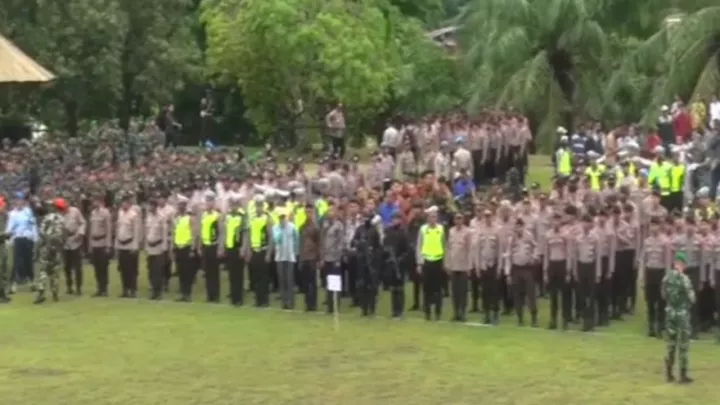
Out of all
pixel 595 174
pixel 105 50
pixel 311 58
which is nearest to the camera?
pixel 595 174

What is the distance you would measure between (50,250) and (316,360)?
7.35 meters

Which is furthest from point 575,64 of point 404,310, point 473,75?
point 404,310

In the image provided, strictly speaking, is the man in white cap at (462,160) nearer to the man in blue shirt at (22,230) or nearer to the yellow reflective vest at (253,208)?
the yellow reflective vest at (253,208)

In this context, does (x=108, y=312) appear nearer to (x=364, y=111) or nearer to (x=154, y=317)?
(x=154, y=317)

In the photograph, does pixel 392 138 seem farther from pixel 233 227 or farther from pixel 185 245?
pixel 233 227

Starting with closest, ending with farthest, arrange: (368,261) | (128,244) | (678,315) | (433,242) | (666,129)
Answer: (678,315) < (433,242) < (368,261) < (128,244) < (666,129)

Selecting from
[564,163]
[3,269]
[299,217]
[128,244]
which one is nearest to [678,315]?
[299,217]

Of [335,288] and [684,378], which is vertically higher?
[335,288]

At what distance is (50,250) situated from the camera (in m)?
28.0

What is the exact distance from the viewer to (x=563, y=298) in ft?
82.0

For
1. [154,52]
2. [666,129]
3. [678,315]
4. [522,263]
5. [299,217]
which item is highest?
[154,52]

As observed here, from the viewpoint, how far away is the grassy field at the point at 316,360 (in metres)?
20.5

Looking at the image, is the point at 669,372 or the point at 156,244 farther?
the point at 156,244

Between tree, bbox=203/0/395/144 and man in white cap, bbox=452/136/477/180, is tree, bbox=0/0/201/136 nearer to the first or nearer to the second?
tree, bbox=203/0/395/144
